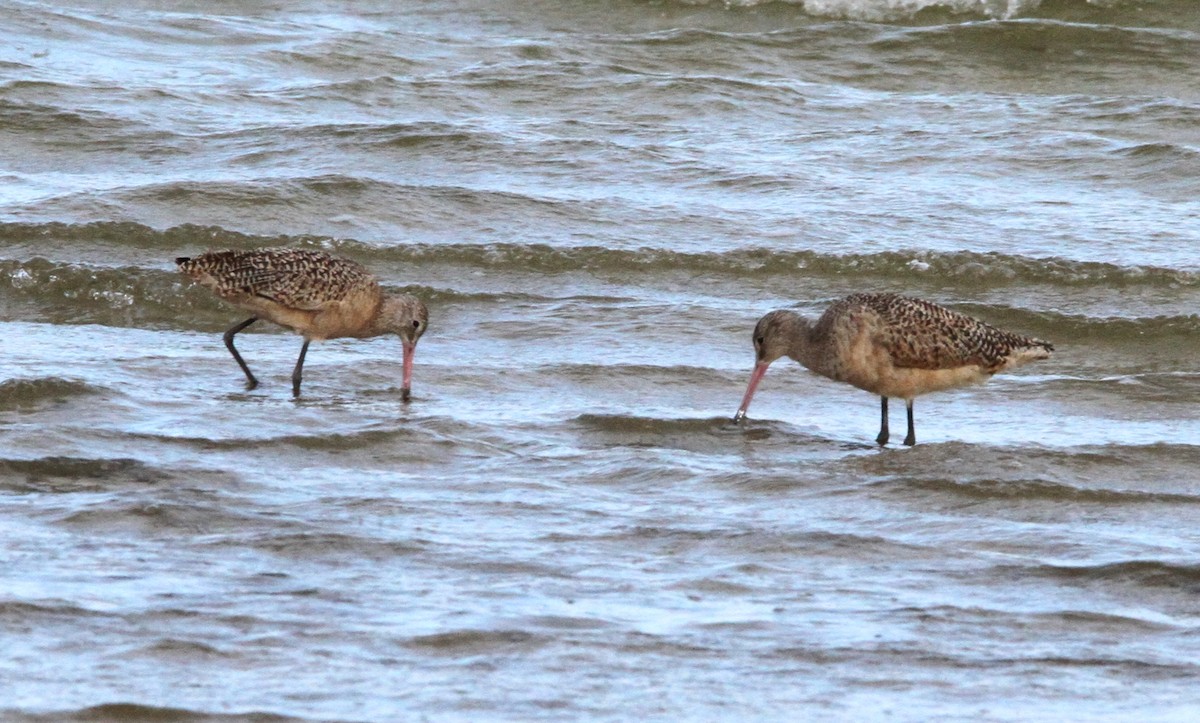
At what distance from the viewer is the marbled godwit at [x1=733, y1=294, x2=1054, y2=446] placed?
7941 millimetres

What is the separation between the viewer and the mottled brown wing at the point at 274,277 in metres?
8.81

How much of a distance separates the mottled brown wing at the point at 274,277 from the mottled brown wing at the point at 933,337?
8.42 ft

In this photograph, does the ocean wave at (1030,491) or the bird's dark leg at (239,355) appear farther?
the bird's dark leg at (239,355)

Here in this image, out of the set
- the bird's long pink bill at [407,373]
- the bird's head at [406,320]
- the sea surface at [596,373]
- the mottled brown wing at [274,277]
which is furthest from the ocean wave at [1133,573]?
the mottled brown wing at [274,277]

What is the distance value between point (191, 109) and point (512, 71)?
8.41 feet

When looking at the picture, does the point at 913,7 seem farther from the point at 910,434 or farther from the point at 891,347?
the point at 910,434

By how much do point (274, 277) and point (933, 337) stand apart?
309 centimetres

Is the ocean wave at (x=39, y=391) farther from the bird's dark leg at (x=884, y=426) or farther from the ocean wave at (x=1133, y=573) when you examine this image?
the ocean wave at (x=1133, y=573)

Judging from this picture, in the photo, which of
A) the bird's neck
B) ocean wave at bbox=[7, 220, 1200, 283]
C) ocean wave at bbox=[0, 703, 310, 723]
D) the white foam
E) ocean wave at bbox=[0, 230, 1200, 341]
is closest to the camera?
ocean wave at bbox=[0, 703, 310, 723]

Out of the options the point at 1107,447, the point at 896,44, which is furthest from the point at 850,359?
the point at 896,44

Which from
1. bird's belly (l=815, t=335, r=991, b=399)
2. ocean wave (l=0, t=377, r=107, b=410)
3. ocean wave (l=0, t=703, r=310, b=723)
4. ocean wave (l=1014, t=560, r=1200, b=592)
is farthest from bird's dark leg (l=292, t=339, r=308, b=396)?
ocean wave (l=0, t=703, r=310, b=723)

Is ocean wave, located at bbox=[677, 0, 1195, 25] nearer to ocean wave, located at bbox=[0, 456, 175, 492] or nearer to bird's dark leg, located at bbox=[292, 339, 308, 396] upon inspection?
bird's dark leg, located at bbox=[292, 339, 308, 396]

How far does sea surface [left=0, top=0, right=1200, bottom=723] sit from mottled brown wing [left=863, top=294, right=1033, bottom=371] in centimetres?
33

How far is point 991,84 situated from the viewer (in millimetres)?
14984
